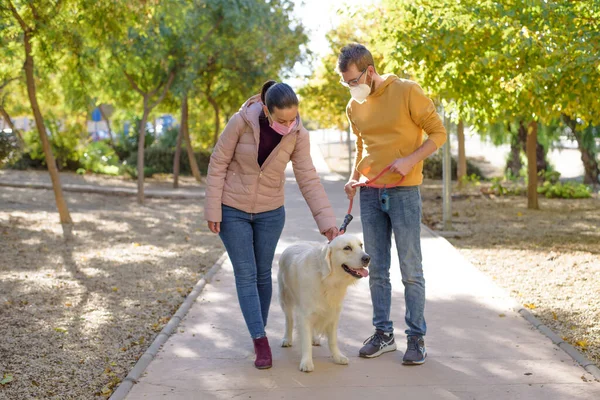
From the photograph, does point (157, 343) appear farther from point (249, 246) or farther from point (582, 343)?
point (582, 343)

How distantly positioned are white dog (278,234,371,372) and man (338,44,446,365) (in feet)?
1.53

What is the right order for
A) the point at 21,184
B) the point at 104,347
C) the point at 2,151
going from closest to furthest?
the point at 104,347
the point at 2,151
the point at 21,184

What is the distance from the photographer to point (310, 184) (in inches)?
217

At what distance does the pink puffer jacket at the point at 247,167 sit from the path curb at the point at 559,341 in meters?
1.97

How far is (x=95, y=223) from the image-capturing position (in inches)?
577

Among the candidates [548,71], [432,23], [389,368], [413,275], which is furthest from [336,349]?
[432,23]

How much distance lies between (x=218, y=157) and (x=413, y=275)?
1573 mm

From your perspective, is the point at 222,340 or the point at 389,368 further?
the point at 222,340

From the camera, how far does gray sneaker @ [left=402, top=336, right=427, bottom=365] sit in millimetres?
5363

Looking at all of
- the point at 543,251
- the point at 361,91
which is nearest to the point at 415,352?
the point at 361,91

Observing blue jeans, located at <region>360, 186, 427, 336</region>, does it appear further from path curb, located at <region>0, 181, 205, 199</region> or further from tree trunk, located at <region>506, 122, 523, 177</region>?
tree trunk, located at <region>506, 122, 523, 177</region>

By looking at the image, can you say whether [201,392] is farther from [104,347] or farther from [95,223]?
[95,223]

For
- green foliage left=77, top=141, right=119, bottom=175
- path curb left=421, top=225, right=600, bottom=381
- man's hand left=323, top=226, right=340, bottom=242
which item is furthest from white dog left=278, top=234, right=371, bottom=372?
green foliage left=77, top=141, right=119, bottom=175

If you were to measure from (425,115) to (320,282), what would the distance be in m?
1.32
